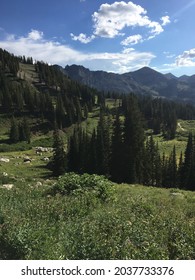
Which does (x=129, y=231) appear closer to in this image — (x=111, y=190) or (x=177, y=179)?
(x=111, y=190)

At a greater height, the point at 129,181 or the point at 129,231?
the point at 129,231

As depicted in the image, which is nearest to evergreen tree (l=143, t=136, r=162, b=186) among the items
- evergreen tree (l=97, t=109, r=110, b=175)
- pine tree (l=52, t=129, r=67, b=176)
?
evergreen tree (l=97, t=109, r=110, b=175)

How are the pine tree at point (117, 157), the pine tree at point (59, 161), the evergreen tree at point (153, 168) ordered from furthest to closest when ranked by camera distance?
the evergreen tree at point (153, 168)
the pine tree at point (59, 161)
the pine tree at point (117, 157)

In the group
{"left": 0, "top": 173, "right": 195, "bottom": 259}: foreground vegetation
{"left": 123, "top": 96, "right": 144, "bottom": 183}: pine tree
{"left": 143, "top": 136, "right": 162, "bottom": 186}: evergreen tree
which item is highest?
{"left": 0, "top": 173, "right": 195, "bottom": 259}: foreground vegetation

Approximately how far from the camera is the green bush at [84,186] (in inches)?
725

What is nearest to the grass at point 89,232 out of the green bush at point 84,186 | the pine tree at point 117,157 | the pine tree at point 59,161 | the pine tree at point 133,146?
the green bush at point 84,186

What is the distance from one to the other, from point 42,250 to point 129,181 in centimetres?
5557

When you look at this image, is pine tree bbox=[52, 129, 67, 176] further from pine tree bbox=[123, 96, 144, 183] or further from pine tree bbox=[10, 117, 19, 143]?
pine tree bbox=[10, 117, 19, 143]

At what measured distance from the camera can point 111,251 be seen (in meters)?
9.05

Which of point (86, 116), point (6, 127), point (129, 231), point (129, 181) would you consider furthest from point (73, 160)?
point (86, 116)

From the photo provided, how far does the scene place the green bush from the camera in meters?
18.4

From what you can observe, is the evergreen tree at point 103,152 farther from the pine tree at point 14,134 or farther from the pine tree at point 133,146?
the pine tree at point 14,134

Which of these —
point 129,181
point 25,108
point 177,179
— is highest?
point 25,108

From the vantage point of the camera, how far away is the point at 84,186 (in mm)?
19609
